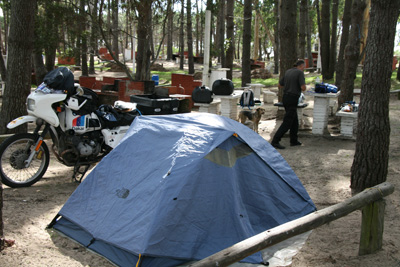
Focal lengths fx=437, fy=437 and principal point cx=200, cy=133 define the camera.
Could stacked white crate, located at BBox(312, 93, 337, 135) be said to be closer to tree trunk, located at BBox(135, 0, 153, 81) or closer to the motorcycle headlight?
tree trunk, located at BBox(135, 0, 153, 81)

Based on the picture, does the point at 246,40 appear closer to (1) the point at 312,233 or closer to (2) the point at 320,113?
(2) the point at 320,113

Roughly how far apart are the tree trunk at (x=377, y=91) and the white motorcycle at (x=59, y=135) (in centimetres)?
341

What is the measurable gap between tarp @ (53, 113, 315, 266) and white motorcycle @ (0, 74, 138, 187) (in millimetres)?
1309

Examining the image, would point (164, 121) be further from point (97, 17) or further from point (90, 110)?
point (97, 17)

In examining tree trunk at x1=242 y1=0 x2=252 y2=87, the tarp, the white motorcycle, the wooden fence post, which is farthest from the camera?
tree trunk at x1=242 y1=0 x2=252 y2=87

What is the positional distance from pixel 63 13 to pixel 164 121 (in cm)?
1071

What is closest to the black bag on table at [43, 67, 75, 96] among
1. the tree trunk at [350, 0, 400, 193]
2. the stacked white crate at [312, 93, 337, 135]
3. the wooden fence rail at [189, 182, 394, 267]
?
the wooden fence rail at [189, 182, 394, 267]

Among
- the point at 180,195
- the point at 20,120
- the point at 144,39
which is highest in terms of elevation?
the point at 144,39

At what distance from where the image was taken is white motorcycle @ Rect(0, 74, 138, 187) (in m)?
5.85

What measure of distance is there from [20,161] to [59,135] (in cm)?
64

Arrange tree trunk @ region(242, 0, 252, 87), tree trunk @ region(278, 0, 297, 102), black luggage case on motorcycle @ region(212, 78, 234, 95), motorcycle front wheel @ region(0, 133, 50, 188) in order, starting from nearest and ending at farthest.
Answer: motorcycle front wheel @ region(0, 133, 50, 188) < black luggage case on motorcycle @ region(212, 78, 234, 95) < tree trunk @ region(278, 0, 297, 102) < tree trunk @ region(242, 0, 252, 87)

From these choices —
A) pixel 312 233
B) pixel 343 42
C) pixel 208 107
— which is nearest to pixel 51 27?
pixel 208 107

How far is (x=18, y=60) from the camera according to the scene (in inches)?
330

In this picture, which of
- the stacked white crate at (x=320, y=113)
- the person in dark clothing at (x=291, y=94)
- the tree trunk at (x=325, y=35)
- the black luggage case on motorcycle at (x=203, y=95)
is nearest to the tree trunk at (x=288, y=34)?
the stacked white crate at (x=320, y=113)
